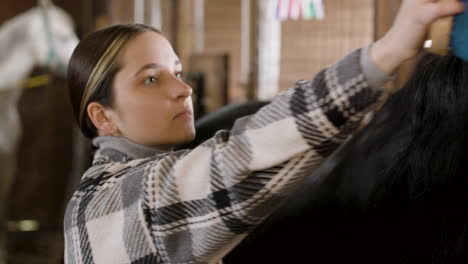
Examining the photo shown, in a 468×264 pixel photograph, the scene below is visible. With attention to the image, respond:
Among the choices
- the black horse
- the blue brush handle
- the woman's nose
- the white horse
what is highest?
the blue brush handle

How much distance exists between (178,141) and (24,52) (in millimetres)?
3097

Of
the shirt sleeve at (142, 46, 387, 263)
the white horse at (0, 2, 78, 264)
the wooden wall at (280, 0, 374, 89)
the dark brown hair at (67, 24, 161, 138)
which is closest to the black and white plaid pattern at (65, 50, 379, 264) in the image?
the shirt sleeve at (142, 46, 387, 263)

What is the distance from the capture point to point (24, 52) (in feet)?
11.8

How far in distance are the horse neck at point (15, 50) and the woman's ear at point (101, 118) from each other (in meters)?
2.83

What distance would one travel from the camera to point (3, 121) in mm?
3385

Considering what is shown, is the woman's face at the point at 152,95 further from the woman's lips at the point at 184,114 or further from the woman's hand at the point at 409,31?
the woman's hand at the point at 409,31

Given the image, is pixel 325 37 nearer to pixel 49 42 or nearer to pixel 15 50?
pixel 49 42

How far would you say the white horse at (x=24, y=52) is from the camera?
135 inches

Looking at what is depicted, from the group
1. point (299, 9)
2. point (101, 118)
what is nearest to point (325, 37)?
point (299, 9)

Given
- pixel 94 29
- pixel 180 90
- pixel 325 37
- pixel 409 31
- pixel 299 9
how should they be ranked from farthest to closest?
pixel 94 29 < pixel 299 9 < pixel 325 37 < pixel 180 90 < pixel 409 31

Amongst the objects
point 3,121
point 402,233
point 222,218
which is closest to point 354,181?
point 402,233

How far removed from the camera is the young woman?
48cm

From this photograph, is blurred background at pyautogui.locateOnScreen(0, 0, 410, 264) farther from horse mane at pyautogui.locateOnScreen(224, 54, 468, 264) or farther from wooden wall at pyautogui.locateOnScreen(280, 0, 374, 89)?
horse mane at pyautogui.locateOnScreen(224, 54, 468, 264)

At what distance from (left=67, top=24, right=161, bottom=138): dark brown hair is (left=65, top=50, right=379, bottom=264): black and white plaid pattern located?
103mm
